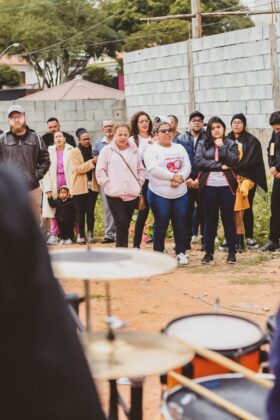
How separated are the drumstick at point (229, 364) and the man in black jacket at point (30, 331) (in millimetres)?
1503

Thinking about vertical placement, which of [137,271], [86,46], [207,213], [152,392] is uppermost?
[86,46]

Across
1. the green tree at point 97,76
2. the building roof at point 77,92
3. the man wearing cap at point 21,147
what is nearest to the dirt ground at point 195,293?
the man wearing cap at point 21,147

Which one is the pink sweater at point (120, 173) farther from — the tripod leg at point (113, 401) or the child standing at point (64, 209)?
the tripod leg at point (113, 401)

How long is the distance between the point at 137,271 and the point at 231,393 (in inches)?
24.2

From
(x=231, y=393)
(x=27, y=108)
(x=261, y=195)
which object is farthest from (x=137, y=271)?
(x=27, y=108)

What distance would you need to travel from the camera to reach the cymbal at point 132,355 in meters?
2.03

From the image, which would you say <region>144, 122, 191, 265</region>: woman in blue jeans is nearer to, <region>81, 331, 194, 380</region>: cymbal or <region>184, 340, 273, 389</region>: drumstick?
<region>184, 340, 273, 389</region>: drumstick

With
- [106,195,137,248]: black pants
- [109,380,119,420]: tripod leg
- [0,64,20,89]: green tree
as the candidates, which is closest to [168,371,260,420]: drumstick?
[109,380,119,420]: tripod leg

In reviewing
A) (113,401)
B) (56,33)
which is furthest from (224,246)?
(56,33)

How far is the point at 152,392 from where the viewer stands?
4578mm

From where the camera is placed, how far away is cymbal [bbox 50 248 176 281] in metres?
2.39

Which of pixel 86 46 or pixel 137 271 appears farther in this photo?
pixel 86 46

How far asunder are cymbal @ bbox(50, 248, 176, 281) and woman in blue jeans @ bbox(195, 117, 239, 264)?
221 inches

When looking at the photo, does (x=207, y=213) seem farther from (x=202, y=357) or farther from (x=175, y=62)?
(x=175, y=62)
